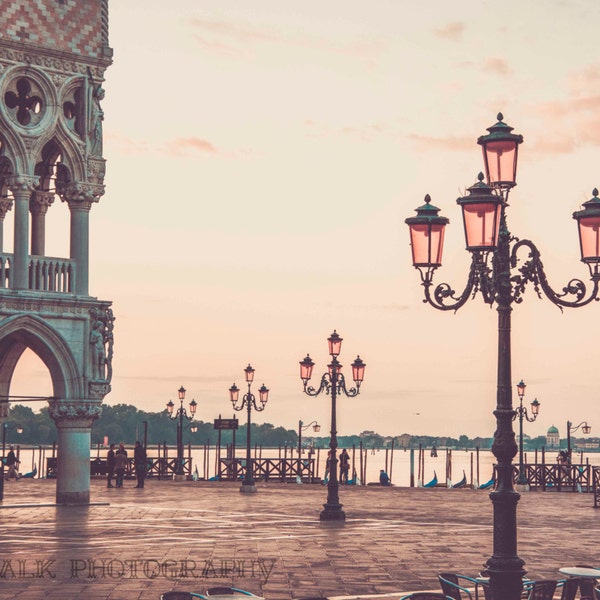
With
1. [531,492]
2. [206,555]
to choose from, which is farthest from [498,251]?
[531,492]

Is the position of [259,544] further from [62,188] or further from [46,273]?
[62,188]

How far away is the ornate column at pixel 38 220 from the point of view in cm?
3644

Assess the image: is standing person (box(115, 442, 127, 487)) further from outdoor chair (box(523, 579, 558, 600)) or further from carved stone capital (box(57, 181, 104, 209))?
outdoor chair (box(523, 579, 558, 600))

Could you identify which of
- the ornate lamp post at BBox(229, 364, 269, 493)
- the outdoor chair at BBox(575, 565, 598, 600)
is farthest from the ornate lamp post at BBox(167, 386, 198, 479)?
the outdoor chair at BBox(575, 565, 598, 600)

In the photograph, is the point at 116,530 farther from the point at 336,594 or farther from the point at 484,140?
the point at 484,140

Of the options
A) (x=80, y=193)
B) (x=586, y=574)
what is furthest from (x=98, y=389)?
(x=586, y=574)

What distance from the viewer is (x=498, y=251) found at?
13430 mm

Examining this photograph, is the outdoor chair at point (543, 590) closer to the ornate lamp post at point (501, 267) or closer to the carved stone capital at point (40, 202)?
the ornate lamp post at point (501, 267)

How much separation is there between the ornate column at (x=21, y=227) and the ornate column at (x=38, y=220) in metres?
2.95

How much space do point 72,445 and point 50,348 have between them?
98.4 inches

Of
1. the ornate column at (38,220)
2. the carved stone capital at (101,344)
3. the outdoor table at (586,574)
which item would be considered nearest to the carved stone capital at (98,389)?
the carved stone capital at (101,344)

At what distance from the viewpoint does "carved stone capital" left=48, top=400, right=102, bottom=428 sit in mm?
33719

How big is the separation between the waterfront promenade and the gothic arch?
119 inches

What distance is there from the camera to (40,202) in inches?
1442
